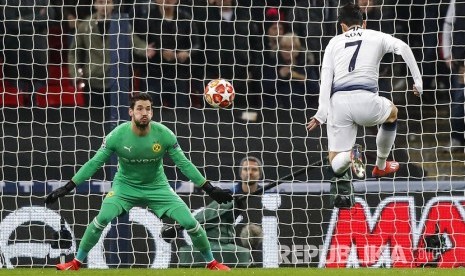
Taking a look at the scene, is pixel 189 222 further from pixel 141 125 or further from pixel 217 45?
pixel 217 45

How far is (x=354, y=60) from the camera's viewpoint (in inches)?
492

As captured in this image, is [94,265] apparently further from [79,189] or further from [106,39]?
[106,39]

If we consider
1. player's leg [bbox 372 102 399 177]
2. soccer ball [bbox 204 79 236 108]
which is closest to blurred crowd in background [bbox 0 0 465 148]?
soccer ball [bbox 204 79 236 108]

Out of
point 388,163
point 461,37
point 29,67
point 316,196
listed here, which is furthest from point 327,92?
point 29,67

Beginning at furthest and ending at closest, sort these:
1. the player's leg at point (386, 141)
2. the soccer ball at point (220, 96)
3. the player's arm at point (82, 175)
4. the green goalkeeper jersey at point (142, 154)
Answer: the soccer ball at point (220, 96), the player's leg at point (386, 141), the green goalkeeper jersey at point (142, 154), the player's arm at point (82, 175)

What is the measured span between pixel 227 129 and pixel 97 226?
296cm

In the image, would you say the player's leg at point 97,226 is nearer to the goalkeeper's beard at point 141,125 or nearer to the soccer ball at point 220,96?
the goalkeeper's beard at point 141,125

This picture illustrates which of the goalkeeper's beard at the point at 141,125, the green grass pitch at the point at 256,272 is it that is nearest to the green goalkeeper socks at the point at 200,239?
the green grass pitch at the point at 256,272

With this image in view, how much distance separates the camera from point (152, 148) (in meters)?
12.8

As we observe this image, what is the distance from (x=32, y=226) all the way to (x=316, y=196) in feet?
10.5

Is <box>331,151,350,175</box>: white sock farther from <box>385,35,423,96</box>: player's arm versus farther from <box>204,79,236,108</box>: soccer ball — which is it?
<box>204,79,236,108</box>: soccer ball

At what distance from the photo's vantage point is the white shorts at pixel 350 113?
12.5 metres

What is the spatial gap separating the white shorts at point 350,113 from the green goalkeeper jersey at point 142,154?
4.55 feet

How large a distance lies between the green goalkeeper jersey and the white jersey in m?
1.51
